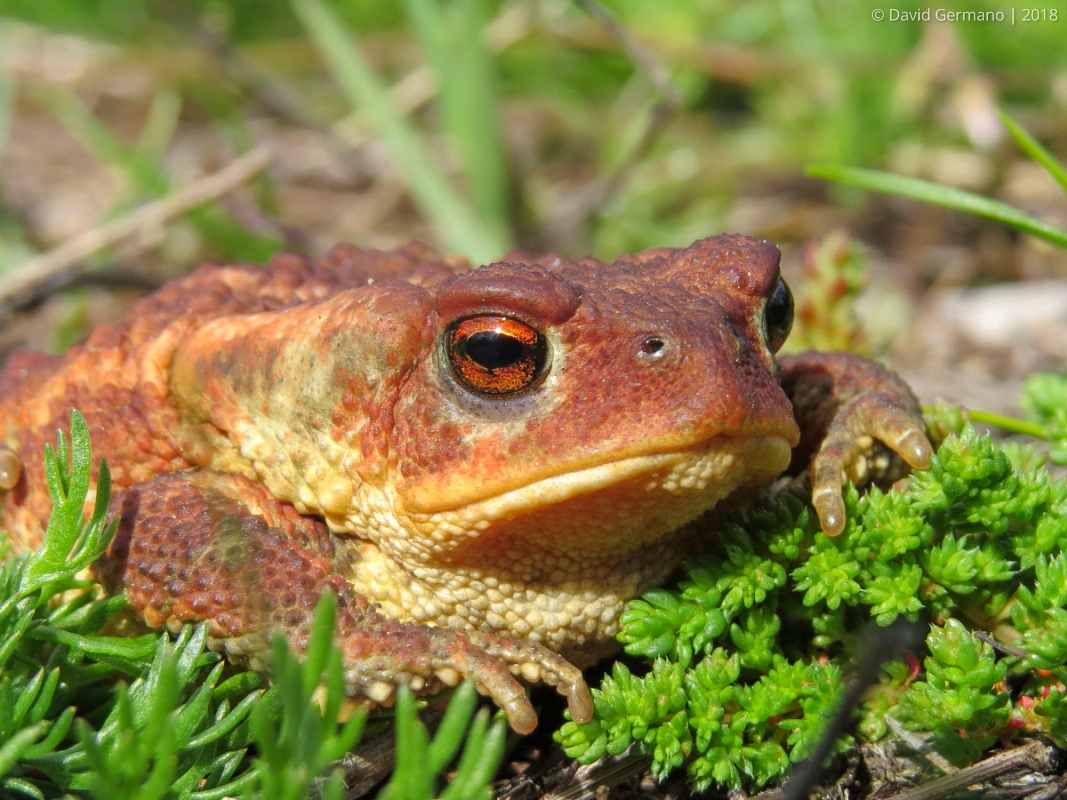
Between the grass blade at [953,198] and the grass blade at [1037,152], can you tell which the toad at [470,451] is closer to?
the grass blade at [953,198]

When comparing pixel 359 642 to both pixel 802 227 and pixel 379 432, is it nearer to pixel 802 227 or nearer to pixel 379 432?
pixel 379 432

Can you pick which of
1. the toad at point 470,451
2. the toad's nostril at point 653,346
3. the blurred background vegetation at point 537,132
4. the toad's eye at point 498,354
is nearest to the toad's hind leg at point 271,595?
the toad at point 470,451

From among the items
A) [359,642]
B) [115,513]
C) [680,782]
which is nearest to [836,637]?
[680,782]

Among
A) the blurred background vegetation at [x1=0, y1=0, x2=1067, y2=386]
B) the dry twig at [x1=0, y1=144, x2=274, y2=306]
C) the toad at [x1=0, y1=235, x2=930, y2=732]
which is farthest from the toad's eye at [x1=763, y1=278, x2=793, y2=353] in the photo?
the dry twig at [x1=0, y1=144, x2=274, y2=306]

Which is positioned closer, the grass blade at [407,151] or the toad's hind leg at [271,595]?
the toad's hind leg at [271,595]

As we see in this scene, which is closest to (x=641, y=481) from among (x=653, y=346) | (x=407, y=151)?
(x=653, y=346)

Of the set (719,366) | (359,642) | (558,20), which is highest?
(558,20)

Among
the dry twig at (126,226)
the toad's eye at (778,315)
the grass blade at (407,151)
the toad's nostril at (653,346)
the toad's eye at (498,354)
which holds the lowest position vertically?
the toad's nostril at (653,346)
